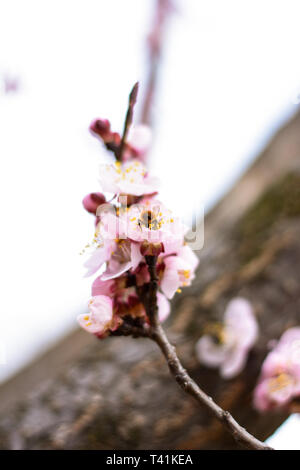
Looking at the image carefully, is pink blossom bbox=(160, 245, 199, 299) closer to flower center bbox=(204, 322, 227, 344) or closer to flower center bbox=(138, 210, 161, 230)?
flower center bbox=(138, 210, 161, 230)

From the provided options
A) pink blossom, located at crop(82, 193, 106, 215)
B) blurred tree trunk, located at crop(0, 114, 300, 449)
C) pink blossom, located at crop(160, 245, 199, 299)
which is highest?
pink blossom, located at crop(82, 193, 106, 215)

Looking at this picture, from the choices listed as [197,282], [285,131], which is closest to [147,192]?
[197,282]

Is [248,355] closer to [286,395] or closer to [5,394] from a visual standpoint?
[286,395]

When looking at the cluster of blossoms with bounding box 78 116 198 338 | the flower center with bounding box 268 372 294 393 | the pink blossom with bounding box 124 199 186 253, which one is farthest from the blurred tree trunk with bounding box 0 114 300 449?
the pink blossom with bounding box 124 199 186 253

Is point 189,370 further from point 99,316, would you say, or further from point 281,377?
point 99,316

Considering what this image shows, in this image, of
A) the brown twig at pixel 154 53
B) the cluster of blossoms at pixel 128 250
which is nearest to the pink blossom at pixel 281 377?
the cluster of blossoms at pixel 128 250

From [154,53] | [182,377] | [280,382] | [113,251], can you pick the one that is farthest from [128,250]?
[154,53]

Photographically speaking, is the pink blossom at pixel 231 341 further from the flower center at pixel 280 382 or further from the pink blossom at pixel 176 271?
the pink blossom at pixel 176 271
